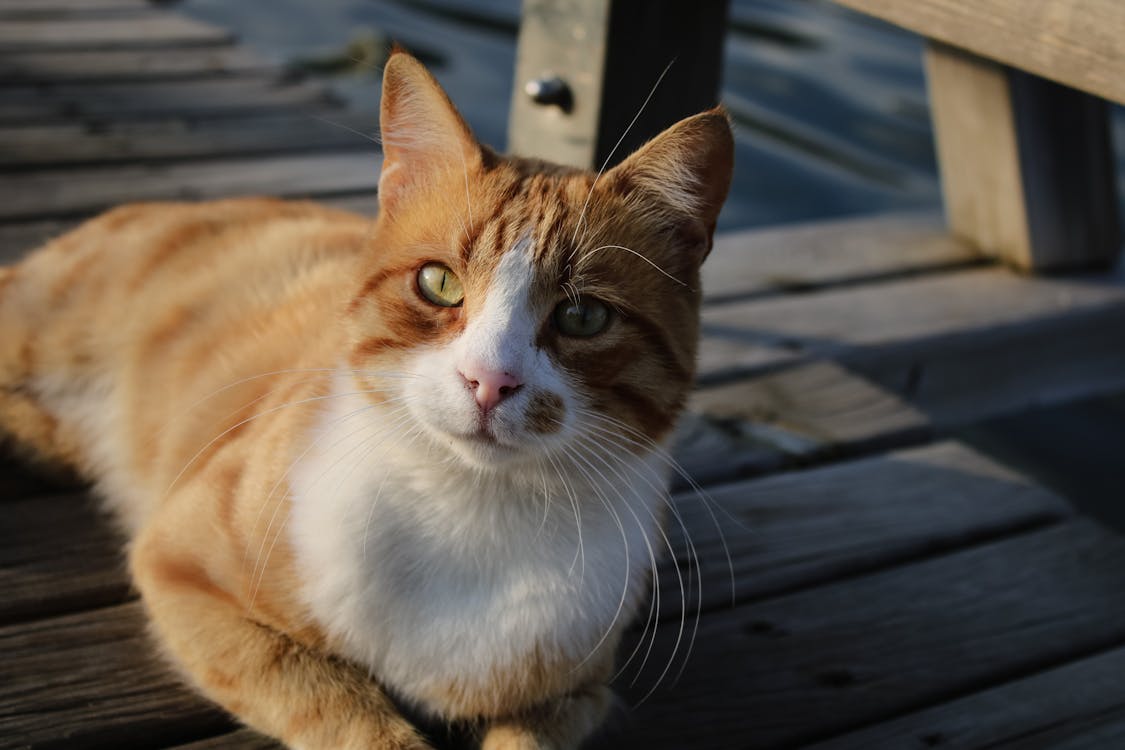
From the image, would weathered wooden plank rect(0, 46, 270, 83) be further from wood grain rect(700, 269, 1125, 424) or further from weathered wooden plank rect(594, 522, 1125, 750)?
weathered wooden plank rect(594, 522, 1125, 750)

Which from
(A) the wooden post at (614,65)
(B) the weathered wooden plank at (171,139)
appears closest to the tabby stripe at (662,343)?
(A) the wooden post at (614,65)

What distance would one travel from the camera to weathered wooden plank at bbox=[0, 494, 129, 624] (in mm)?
2070

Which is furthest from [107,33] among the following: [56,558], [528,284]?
[528,284]

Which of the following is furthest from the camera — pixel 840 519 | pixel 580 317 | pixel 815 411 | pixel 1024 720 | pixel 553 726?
pixel 815 411

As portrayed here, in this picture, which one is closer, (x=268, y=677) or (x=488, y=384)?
(x=488, y=384)

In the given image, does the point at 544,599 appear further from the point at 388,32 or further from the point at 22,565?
the point at 388,32

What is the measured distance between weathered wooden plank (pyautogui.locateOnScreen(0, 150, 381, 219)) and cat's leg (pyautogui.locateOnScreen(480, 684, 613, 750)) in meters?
2.41

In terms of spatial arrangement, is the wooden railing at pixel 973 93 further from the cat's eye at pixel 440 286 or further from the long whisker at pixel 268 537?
the long whisker at pixel 268 537

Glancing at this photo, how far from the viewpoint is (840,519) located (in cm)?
260

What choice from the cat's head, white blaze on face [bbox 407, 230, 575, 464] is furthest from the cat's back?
white blaze on face [bbox 407, 230, 575, 464]

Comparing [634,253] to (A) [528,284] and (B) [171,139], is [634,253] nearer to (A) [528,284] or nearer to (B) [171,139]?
(A) [528,284]

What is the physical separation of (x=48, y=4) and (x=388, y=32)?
7.30ft

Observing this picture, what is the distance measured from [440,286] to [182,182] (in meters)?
2.37

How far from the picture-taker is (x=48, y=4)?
5.22 meters
